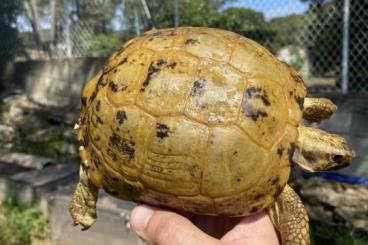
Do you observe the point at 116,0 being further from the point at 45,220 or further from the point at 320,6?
the point at 45,220

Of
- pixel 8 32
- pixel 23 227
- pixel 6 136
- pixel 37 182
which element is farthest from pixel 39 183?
pixel 8 32

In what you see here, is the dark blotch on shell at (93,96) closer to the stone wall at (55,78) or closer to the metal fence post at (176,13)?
the metal fence post at (176,13)

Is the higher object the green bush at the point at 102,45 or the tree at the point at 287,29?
the tree at the point at 287,29

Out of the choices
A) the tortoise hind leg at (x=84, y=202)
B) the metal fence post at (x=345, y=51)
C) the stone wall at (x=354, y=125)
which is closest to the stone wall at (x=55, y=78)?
the metal fence post at (x=345, y=51)

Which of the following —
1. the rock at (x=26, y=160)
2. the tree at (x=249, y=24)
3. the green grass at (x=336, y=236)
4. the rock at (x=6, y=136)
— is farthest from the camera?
the rock at (x=6, y=136)

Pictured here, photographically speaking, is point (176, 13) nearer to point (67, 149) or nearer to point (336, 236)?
point (67, 149)

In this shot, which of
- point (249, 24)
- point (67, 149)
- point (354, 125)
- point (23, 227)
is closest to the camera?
point (23, 227)
